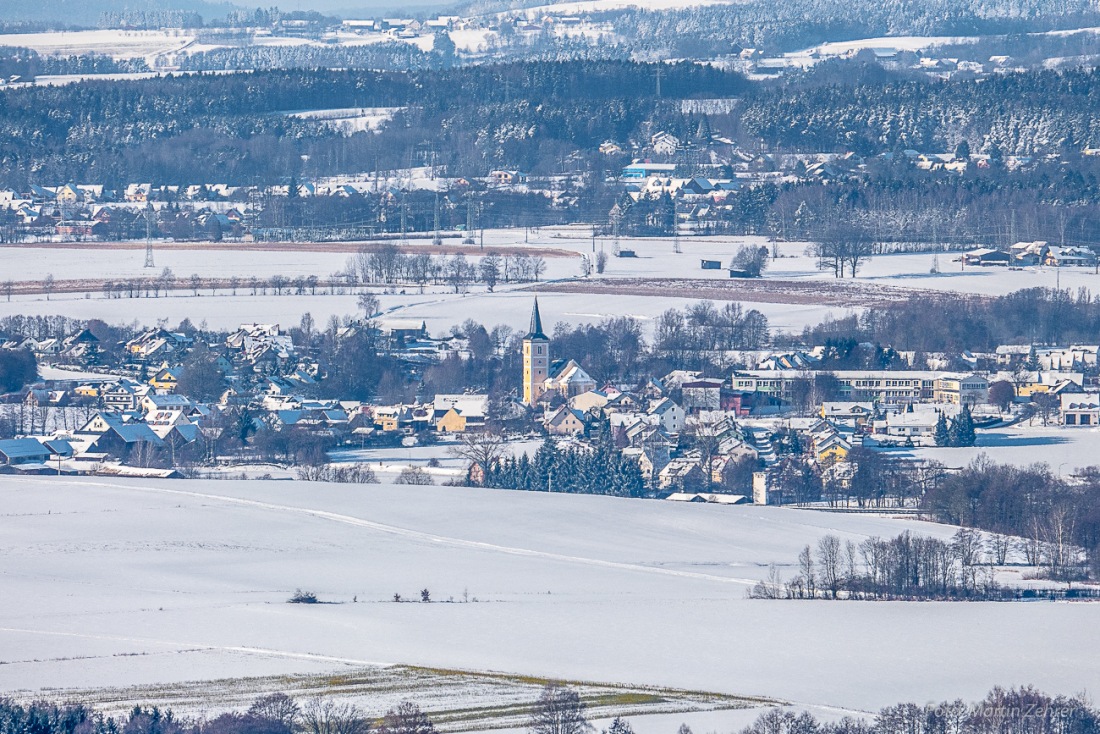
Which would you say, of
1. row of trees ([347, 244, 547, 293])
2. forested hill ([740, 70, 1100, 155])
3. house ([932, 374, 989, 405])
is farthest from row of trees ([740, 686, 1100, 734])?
forested hill ([740, 70, 1100, 155])

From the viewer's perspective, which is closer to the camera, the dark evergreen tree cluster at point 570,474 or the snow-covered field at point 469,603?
the snow-covered field at point 469,603

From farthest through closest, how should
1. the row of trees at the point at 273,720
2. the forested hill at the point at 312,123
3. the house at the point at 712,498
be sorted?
the forested hill at the point at 312,123
the house at the point at 712,498
the row of trees at the point at 273,720

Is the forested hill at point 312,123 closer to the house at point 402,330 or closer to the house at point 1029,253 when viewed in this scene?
the house at point 1029,253

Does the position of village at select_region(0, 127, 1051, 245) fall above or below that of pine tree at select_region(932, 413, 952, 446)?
above

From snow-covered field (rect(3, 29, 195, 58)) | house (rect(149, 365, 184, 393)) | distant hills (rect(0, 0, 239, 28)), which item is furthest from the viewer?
distant hills (rect(0, 0, 239, 28))

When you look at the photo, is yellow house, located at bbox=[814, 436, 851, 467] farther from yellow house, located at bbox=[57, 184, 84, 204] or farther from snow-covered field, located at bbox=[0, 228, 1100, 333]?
yellow house, located at bbox=[57, 184, 84, 204]

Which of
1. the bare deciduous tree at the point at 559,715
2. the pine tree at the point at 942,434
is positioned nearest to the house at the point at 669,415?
the pine tree at the point at 942,434
